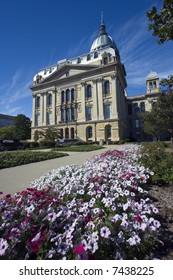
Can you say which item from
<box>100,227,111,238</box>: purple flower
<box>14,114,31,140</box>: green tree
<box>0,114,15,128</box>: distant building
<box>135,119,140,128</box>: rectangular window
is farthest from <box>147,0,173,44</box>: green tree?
<box>0,114,15,128</box>: distant building

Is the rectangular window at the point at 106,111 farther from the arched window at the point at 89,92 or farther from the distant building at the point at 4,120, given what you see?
the distant building at the point at 4,120

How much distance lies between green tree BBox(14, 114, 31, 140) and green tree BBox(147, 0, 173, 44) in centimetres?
5470

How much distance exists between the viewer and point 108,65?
118 ft

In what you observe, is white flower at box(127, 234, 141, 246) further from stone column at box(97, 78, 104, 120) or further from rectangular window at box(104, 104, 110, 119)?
rectangular window at box(104, 104, 110, 119)

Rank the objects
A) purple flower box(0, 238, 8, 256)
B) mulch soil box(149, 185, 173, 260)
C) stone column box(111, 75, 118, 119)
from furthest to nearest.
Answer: stone column box(111, 75, 118, 119) → mulch soil box(149, 185, 173, 260) → purple flower box(0, 238, 8, 256)

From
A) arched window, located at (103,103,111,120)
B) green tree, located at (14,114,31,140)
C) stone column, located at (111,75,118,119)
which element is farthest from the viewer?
green tree, located at (14,114,31,140)

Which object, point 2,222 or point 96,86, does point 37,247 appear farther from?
point 96,86

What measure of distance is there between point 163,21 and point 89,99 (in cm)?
3585

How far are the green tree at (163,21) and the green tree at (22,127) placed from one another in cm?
5470

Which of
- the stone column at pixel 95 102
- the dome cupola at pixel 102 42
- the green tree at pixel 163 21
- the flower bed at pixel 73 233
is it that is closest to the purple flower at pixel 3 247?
the flower bed at pixel 73 233

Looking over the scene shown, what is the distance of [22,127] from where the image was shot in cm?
5519

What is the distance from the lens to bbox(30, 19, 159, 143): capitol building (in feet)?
119

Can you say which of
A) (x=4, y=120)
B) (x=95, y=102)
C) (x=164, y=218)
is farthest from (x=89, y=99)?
(x=4, y=120)

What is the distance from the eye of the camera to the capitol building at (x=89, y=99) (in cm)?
3619
